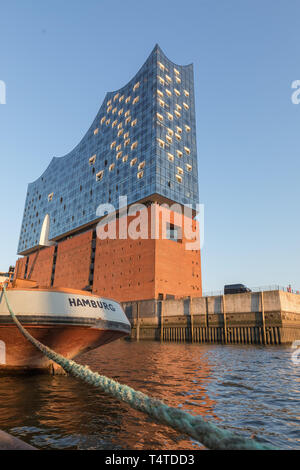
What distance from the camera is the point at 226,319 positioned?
3841cm

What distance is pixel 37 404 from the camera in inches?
277

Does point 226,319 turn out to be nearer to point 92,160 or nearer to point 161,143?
point 161,143

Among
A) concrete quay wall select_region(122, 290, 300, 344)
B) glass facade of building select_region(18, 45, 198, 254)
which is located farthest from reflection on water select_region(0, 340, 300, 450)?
glass facade of building select_region(18, 45, 198, 254)

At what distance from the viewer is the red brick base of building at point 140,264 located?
51438 millimetres

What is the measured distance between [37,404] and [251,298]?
3424 cm

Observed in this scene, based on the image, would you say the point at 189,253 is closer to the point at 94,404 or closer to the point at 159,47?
the point at 159,47

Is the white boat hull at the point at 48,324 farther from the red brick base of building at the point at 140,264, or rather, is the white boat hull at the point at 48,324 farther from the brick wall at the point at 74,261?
the brick wall at the point at 74,261

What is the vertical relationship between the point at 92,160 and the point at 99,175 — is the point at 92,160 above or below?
above

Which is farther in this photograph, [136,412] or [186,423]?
[136,412]

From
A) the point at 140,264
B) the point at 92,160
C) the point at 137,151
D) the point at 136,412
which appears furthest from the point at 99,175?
the point at 136,412

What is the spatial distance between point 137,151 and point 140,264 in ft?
78.9

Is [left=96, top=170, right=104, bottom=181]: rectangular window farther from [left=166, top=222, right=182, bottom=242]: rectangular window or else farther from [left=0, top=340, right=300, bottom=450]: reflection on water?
[left=0, top=340, right=300, bottom=450]: reflection on water

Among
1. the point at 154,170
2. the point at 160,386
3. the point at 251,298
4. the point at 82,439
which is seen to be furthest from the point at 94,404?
the point at 154,170
